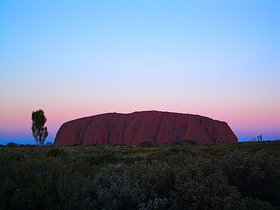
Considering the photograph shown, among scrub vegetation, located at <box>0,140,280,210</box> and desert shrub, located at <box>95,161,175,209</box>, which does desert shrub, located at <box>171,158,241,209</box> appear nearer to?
scrub vegetation, located at <box>0,140,280,210</box>

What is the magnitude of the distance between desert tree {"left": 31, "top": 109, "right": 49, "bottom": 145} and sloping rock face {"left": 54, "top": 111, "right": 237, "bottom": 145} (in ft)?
44.1

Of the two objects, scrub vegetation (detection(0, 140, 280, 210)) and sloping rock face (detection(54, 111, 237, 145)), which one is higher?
scrub vegetation (detection(0, 140, 280, 210))

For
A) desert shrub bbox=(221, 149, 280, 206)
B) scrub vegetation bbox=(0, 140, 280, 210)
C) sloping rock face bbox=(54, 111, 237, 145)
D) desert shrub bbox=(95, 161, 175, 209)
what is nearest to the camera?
scrub vegetation bbox=(0, 140, 280, 210)

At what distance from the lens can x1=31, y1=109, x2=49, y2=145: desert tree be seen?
133 feet

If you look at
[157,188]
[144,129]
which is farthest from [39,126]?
[157,188]

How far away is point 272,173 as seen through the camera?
4.32 metres

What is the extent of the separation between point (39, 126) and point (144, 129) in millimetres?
24805

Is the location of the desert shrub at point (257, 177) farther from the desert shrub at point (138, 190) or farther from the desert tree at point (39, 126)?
the desert tree at point (39, 126)

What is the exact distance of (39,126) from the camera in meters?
40.8

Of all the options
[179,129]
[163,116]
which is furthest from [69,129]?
[179,129]

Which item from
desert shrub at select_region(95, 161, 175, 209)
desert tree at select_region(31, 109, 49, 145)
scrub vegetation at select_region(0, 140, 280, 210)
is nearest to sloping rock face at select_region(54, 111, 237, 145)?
desert tree at select_region(31, 109, 49, 145)

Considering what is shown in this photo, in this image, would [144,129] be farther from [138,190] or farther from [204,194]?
[204,194]

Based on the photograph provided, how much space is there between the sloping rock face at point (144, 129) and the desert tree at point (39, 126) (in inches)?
530

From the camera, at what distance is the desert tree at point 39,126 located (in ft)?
133
